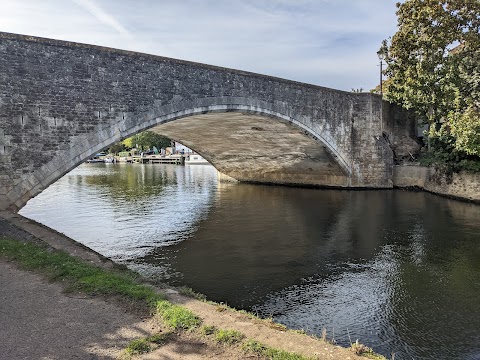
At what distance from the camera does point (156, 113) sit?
17.3 metres

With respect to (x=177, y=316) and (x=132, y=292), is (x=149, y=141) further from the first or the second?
(x=177, y=316)

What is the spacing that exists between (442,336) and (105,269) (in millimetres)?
7665

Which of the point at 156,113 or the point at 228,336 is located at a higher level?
the point at 156,113

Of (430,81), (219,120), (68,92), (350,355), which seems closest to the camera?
(350,355)

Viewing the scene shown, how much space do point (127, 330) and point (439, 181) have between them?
2584cm

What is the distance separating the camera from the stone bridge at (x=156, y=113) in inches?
552

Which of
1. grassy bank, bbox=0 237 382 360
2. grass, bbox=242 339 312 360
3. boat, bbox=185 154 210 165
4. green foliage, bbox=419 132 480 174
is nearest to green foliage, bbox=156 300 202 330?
grassy bank, bbox=0 237 382 360

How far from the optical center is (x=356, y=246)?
14.7 metres

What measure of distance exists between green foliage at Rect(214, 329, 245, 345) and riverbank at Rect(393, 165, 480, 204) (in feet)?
73.9

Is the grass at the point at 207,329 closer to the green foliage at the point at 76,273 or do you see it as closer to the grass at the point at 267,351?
the grass at the point at 267,351

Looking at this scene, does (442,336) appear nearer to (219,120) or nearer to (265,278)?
(265,278)

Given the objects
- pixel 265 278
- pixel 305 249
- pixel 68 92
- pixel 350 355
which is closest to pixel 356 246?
pixel 305 249

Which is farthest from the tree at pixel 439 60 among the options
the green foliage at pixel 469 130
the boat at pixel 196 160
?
the boat at pixel 196 160

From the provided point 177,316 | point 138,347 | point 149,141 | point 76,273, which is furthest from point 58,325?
point 149,141
